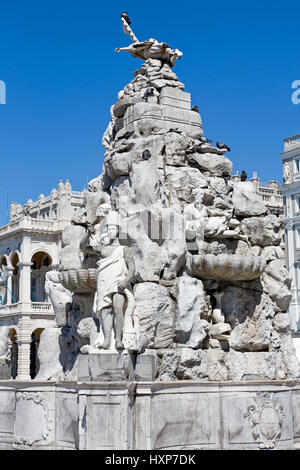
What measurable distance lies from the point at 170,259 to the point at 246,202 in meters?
2.69

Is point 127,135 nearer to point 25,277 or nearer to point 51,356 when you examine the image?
point 51,356

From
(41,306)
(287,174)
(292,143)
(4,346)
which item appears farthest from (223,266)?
(41,306)

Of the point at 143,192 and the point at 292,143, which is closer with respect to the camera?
the point at 143,192

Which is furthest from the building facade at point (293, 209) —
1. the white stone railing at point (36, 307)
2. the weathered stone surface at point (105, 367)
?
the weathered stone surface at point (105, 367)

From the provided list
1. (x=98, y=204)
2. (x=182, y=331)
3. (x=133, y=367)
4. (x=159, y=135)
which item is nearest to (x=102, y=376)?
(x=133, y=367)

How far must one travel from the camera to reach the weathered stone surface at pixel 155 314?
12.4m

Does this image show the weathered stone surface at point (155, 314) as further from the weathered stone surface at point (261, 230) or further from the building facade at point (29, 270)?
the building facade at point (29, 270)

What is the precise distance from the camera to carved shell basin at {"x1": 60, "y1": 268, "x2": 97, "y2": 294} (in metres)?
13.4

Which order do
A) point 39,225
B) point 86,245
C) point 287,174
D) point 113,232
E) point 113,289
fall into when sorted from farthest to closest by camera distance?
Result: point 39,225 → point 287,174 → point 86,245 → point 113,232 → point 113,289

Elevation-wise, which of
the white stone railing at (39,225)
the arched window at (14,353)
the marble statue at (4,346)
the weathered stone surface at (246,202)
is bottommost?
the marble statue at (4,346)

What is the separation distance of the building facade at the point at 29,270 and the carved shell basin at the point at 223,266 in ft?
103

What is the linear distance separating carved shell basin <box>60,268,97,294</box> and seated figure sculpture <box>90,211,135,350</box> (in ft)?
4.82

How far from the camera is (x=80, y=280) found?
13656 mm

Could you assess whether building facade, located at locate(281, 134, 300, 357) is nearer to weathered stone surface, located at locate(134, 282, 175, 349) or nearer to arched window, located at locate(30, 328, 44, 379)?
arched window, located at locate(30, 328, 44, 379)
